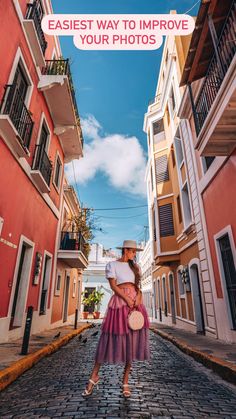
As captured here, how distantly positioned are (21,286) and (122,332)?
20.5ft

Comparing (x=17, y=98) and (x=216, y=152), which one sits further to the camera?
(x=17, y=98)

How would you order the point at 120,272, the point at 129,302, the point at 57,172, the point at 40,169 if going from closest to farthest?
1. the point at 129,302
2. the point at 120,272
3. the point at 40,169
4. the point at 57,172

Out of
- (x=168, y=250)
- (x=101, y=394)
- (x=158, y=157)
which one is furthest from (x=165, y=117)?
(x=101, y=394)

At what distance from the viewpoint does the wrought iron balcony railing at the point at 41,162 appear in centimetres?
896

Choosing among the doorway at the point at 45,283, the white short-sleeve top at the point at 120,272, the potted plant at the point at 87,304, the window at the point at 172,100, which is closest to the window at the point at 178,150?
the window at the point at 172,100

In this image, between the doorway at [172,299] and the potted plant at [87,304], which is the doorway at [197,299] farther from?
the potted plant at [87,304]

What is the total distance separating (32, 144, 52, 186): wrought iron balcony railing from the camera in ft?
29.4

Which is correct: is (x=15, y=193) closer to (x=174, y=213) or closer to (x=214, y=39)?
(x=214, y=39)

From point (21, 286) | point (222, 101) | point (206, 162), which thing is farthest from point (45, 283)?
point (222, 101)

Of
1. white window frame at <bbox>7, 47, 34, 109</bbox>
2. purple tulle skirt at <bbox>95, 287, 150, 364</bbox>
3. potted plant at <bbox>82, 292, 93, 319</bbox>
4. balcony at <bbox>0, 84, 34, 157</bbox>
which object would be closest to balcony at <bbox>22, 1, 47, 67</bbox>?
white window frame at <bbox>7, 47, 34, 109</bbox>

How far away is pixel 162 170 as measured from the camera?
16.4 meters

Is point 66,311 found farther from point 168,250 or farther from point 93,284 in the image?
point 93,284

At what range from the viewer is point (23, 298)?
8.09 m

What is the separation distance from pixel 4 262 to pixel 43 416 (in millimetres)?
4865
